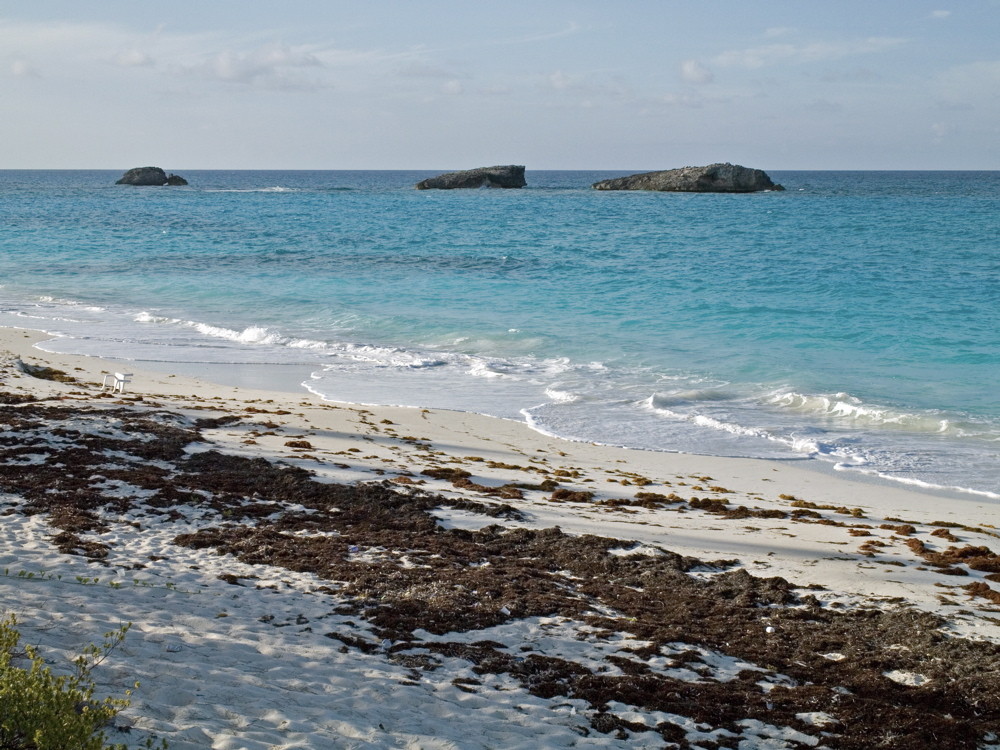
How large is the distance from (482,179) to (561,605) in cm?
10344

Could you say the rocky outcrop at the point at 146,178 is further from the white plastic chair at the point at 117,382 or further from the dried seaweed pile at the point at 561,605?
the dried seaweed pile at the point at 561,605

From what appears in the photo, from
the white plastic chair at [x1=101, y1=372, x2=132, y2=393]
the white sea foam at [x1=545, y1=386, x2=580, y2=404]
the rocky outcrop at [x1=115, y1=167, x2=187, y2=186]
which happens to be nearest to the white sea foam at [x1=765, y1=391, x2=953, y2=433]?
the white sea foam at [x1=545, y1=386, x2=580, y2=404]

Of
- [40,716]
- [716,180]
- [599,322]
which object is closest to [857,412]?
[599,322]

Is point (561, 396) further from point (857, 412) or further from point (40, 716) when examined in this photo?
point (40, 716)

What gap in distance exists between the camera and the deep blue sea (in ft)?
47.7

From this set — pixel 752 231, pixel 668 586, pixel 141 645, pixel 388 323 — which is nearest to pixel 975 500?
pixel 668 586

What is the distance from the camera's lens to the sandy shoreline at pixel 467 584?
17.1ft

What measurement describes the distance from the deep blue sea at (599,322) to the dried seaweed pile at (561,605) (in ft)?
17.1

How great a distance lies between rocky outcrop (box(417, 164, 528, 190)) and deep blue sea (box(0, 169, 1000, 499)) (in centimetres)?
5635

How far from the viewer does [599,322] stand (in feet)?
78.0

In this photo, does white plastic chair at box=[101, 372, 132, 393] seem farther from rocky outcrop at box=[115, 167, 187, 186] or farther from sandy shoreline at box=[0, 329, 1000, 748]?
rocky outcrop at box=[115, 167, 187, 186]

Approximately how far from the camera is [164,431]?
37.5 ft

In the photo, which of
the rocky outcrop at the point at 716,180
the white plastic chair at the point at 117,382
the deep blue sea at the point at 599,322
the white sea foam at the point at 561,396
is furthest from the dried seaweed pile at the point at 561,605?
the rocky outcrop at the point at 716,180

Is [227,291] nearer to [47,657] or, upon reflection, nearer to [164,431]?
[164,431]
